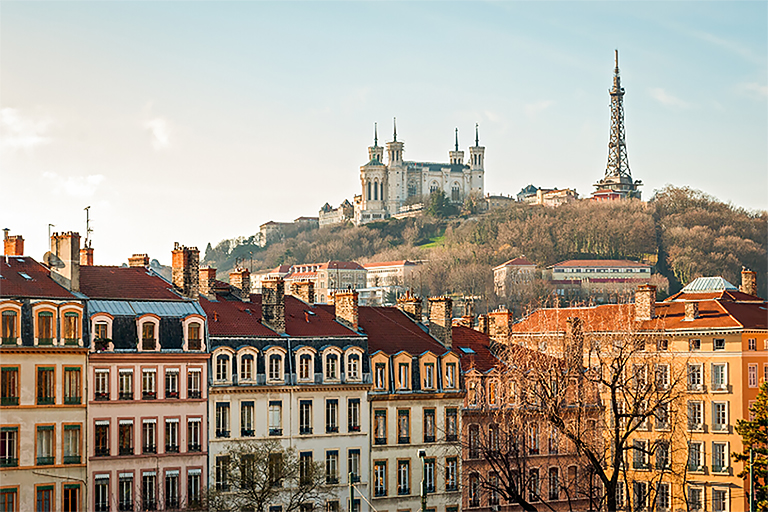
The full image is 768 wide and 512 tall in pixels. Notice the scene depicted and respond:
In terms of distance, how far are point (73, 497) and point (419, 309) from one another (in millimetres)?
21044

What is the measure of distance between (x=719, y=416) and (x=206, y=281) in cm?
2753

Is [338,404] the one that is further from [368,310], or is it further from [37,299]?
[37,299]

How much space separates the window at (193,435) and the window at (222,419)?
0.82 metres

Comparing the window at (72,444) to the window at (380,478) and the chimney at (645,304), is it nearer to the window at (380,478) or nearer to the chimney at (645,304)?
the window at (380,478)

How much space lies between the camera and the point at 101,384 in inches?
1898

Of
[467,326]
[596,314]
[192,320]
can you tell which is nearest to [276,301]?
[192,320]

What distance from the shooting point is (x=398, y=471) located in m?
54.6

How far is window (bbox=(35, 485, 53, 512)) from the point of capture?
45.7m

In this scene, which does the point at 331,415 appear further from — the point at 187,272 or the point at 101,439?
the point at 101,439

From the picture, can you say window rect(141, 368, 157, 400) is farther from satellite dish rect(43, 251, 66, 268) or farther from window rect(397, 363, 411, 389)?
window rect(397, 363, 411, 389)

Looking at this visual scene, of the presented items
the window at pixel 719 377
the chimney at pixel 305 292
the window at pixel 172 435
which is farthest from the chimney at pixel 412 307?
the window at pixel 719 377

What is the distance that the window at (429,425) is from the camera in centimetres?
5588

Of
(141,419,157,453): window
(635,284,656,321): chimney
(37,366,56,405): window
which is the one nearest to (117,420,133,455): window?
(141,419,157,453): window

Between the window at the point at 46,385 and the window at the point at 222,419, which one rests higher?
the window at the point at 46,385
